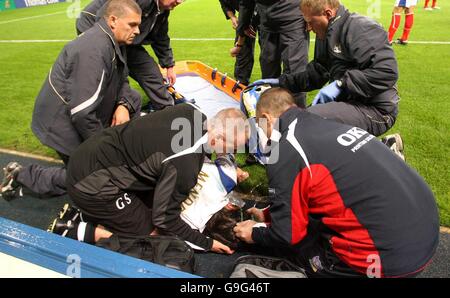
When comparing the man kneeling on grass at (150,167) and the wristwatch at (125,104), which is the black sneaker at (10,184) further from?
the wristwatch at (125,104)

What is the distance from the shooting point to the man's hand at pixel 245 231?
2318mm

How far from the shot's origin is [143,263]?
5.68ft

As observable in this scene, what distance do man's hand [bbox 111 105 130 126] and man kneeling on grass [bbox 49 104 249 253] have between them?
839 mm

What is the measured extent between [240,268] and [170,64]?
3.28 meters

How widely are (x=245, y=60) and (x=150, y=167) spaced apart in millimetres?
3518

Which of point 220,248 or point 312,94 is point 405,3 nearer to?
point 312,94

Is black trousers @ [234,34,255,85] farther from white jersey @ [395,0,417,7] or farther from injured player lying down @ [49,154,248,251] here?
white jersey @ [395,0,417,7]

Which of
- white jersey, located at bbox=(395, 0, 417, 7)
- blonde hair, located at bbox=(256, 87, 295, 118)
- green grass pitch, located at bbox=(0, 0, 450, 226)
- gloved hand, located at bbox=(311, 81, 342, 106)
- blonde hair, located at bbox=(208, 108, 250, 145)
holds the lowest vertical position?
green grass pitch, located at bbox=(0, 0, 450, 226)

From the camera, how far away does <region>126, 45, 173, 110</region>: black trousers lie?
4.16 metres

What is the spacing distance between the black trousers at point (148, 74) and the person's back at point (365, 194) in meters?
2.68

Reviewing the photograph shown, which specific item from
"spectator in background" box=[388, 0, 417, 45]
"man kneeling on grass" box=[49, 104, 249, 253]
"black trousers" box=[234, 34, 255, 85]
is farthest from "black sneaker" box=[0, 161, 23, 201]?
"spectator in background" box=[388, 0, 417, 45]

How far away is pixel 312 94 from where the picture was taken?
5371 millimetres

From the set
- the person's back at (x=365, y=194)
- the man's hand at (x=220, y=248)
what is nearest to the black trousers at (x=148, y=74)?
the man's hand at (x=220, y=248)

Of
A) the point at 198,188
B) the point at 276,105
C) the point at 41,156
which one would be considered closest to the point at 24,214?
the point at 41,156
